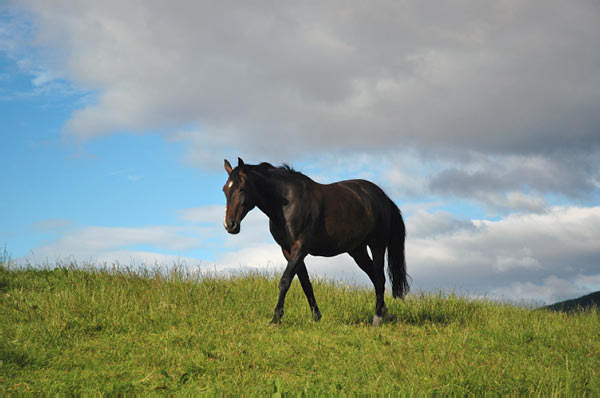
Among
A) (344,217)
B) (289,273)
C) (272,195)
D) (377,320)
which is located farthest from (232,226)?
(377,320)

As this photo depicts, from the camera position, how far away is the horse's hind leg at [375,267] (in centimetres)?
1151

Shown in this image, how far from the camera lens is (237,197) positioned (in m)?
9.55

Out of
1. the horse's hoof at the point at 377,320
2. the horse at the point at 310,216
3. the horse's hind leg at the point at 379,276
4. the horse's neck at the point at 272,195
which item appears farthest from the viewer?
the horse's hind leg at the point at 379,276

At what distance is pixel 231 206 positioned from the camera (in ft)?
31.2

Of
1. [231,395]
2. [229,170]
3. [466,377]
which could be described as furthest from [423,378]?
[229,170]

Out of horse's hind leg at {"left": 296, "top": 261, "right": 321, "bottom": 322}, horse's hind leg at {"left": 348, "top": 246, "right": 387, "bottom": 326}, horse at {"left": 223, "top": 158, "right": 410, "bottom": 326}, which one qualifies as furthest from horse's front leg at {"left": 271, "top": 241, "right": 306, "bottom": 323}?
horse's hind leg at {"left": 348, "top": 246, "right": 387, "bottom": 326}

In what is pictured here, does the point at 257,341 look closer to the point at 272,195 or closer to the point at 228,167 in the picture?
the point at 272,195

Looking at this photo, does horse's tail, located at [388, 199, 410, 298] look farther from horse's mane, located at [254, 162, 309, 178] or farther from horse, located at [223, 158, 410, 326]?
horse's mane, located at [254, 162, 309, 178]

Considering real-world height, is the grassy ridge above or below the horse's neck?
below

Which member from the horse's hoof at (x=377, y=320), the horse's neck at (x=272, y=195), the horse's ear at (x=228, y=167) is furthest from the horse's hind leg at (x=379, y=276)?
the horse's ear at (x=228, y=167)

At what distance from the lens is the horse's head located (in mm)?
9492

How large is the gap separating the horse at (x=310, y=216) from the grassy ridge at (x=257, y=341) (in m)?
1.17

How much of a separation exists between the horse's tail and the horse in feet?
1.26

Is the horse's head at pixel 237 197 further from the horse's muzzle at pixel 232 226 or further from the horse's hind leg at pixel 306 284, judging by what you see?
the horse's hind leg at pixel 306 284
